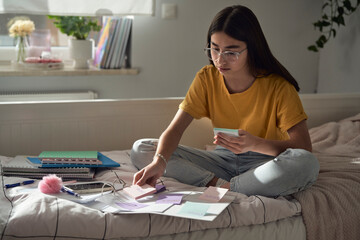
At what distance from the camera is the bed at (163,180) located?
1.29 meters

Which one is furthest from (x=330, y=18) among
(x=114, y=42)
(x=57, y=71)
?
(x=57, y=71)

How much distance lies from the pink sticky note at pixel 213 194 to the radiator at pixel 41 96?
4.40 ft

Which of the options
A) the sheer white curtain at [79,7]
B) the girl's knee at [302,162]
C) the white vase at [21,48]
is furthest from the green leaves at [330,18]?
the white vase at [21,48]

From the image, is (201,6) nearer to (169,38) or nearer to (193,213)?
(169,38)

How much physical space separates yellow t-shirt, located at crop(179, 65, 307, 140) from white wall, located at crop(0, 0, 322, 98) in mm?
918

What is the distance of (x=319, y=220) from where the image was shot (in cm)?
147

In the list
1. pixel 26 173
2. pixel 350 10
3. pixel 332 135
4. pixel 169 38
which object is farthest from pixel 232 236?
Answer: pixel 350 10

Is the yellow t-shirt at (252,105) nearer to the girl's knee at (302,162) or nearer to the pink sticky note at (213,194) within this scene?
the girl's knee at (302,162)

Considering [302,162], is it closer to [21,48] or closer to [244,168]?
[244,168]

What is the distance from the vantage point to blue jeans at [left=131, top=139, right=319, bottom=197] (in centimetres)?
150

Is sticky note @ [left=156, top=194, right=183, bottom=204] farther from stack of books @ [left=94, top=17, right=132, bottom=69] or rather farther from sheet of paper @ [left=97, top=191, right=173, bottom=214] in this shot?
stack of books @ [left=94, top=17, right=132, bottom=69]

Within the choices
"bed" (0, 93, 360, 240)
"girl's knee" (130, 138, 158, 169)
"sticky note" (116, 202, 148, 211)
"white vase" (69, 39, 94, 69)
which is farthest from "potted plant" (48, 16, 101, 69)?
"sticky note" (116, 202, 148, 211)

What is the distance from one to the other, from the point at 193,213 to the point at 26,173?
657 millimetres

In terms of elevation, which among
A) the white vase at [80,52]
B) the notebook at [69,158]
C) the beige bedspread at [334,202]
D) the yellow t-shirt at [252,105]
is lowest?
the beige bedspread at [334,202]
